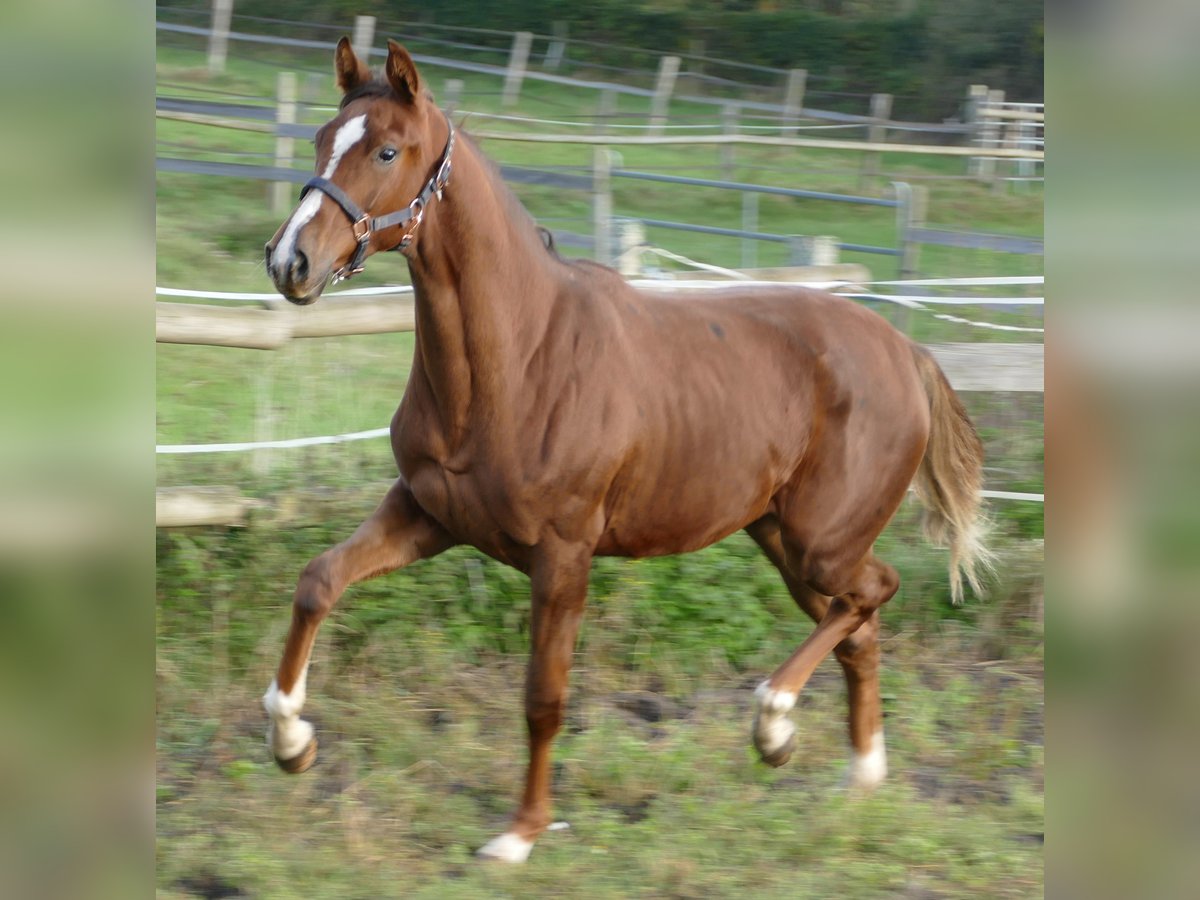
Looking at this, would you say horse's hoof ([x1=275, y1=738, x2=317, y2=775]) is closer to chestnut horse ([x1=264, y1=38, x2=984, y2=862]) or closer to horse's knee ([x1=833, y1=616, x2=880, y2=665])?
chestnut horse ([x1=264, y1=38, x2=984, y2=862])

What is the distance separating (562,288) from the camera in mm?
3482

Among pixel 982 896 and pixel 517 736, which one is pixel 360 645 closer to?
pixel 517 736

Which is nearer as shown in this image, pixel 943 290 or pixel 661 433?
pixel 661 433

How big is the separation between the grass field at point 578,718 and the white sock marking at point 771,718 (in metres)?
0.18

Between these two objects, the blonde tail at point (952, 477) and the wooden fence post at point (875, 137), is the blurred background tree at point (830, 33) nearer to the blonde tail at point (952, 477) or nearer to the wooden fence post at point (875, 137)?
the wooden fence post at point (875, 137)

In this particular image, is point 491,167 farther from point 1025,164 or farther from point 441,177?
point 1025,164

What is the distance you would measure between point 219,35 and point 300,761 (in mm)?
15898

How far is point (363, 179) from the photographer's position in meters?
2.93

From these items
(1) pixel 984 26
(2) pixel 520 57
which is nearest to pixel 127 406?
(2) pixel 520 57

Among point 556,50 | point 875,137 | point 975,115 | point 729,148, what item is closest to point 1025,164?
point 975,115

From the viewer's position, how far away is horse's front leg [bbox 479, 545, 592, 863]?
11.1ft

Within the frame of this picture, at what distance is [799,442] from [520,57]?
1831cm

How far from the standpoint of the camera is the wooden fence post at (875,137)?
55.4 ft

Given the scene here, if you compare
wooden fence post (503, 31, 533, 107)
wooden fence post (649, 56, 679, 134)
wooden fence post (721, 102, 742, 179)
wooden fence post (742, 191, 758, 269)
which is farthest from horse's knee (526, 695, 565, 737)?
wooden fence post (503, 31, 533, 107)
